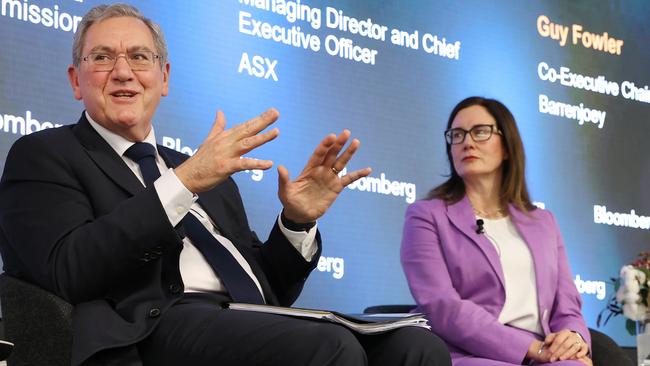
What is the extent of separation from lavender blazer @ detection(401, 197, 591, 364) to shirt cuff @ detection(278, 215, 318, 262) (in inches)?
29.9

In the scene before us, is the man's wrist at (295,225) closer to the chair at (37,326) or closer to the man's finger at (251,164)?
the man's finger at (251,164)

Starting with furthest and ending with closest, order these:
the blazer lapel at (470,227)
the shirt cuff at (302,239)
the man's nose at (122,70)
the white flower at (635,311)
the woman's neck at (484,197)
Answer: the white flower at (635,311), the woman's neck at (484,197), the blazer lapel at (470,227), the shirt cuff at (302,239), the man's nose at (122,70)

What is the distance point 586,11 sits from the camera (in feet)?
19.2

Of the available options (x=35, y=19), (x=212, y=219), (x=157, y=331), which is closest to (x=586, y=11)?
(x=35, y=19)

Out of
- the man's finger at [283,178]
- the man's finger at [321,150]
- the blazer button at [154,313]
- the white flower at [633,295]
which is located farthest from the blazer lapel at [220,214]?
the white flower at [633,295]

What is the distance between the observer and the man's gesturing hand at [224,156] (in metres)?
2.37

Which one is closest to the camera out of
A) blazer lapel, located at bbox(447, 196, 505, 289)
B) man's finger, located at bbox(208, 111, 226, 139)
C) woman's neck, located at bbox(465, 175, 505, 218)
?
man's finger, located at bbox(208, 111, 226, 139)

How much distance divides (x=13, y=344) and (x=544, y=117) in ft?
12.3

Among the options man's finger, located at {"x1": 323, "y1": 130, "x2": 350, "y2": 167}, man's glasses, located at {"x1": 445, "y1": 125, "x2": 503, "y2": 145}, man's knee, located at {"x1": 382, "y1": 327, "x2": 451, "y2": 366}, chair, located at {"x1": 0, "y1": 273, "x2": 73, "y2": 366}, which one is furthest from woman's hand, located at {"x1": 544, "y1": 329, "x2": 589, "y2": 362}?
chair, located at {"x1": 0, "y1": 273, "x2": 73, "y2": 366}

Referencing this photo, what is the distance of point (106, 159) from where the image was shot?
2.66 metres

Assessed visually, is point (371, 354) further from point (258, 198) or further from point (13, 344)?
point (258, 198)

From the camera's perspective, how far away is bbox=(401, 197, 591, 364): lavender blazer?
3.41m

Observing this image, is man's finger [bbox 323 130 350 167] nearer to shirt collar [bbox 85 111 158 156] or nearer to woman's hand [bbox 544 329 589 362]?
A: shirt collar [bbox 85 111 158 156]

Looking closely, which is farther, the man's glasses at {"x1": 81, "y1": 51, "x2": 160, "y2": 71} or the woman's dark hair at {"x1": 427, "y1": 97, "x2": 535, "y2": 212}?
the woman's dark hair at {"x1": 427, "y1": 97, "x2": 535, "y2": 212}
